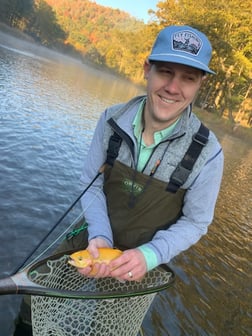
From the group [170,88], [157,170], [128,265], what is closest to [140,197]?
[157,170]

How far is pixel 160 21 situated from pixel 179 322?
171 ft

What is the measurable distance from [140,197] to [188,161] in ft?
1.93

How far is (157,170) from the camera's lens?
9.85ft

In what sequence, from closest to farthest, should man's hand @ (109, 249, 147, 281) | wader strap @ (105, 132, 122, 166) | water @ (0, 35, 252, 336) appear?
man's hand @ (109, 249, 147, 281) → wader strap @ (105, 132, 122, 166) → water @ (0, 35, 252, 336)

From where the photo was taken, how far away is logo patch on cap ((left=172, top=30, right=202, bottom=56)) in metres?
2.58

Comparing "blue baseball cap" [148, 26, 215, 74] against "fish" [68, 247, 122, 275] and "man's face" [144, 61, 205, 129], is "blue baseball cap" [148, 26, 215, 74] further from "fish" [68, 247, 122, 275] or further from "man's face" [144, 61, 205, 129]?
"fish" [68, 247, 122, 275]

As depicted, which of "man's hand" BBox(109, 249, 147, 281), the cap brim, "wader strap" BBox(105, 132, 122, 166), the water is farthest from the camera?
the water

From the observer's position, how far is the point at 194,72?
268 cm

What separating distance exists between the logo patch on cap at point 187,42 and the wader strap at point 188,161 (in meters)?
0.68

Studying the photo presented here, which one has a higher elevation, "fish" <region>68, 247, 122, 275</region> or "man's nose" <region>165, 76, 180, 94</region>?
"man's nose" <region>165, 76, 180, 94</region>

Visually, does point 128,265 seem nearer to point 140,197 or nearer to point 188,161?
point 140,197

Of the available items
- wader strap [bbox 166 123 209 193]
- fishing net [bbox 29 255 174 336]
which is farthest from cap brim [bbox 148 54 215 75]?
fishing net [bbox 29 255 174 336]

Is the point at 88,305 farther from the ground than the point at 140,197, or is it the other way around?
the point at 140,197

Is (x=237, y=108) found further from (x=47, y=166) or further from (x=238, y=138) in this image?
(x=47, y=166)
